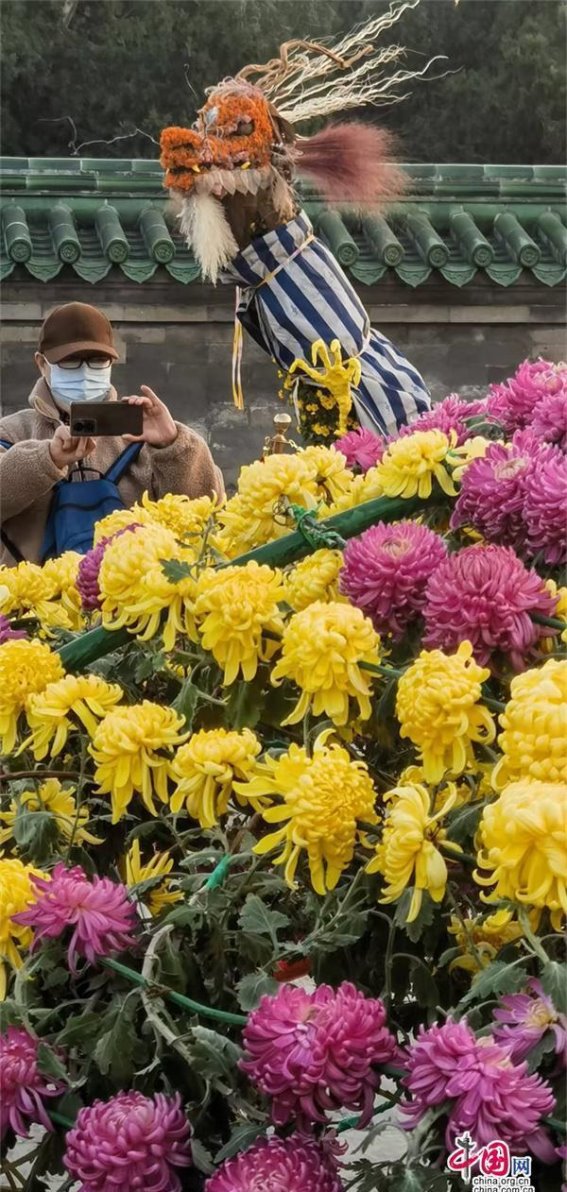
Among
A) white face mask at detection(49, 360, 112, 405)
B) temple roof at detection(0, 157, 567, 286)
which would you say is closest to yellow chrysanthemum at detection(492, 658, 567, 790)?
white face mask at detection(49, 360, 112, 405)

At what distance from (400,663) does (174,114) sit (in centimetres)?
1432

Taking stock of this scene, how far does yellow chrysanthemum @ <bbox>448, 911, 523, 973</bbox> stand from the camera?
136 cm

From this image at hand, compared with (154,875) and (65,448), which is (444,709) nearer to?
(154,875)

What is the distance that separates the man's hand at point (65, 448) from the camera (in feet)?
10.8

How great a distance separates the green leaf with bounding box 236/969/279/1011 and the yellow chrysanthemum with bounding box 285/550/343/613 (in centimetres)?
36

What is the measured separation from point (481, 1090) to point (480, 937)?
26 cm

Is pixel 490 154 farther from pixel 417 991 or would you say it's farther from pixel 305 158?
pixel 417 991

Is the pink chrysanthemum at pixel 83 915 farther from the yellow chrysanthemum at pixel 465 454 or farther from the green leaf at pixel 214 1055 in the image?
the yellow chrysanthemum at pixel 465 454

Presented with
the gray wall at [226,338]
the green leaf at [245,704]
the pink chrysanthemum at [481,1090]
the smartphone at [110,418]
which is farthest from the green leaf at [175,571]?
the gray wall at [226,338]

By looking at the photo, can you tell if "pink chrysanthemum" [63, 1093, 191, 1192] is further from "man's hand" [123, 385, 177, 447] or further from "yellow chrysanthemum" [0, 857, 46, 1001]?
"man's hand" [123, 385, 177, 447]

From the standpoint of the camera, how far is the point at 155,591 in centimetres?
Result: 158

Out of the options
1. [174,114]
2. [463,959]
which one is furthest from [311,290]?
[174,114]

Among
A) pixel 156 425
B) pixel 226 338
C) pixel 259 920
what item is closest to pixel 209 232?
pixel 156 425

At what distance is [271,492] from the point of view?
1.65m
